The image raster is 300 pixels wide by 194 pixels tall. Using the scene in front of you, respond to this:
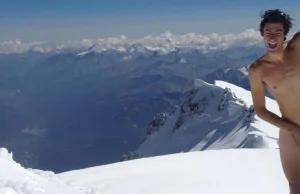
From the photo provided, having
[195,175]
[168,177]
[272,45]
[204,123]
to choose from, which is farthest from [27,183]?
[204,123]

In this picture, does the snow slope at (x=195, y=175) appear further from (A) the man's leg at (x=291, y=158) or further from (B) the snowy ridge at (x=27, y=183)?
(A) the man's leg at (x=291, y=158)

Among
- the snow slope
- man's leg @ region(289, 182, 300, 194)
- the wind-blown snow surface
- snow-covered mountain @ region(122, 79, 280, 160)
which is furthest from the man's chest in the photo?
snow-covered mountain @ region(122, 79, 280, 160)

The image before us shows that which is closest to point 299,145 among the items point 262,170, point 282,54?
point 282,54

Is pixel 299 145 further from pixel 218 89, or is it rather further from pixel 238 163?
pixel 218 89

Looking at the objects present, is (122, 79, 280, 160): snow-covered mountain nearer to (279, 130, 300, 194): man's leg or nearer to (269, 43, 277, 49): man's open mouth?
(279, 130, 300, 194): man's leg

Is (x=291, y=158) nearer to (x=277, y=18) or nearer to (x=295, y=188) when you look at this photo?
(x=295, y=188)

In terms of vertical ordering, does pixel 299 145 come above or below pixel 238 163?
above

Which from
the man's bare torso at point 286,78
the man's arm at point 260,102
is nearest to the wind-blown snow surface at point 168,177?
the man's arm at point 260,102
